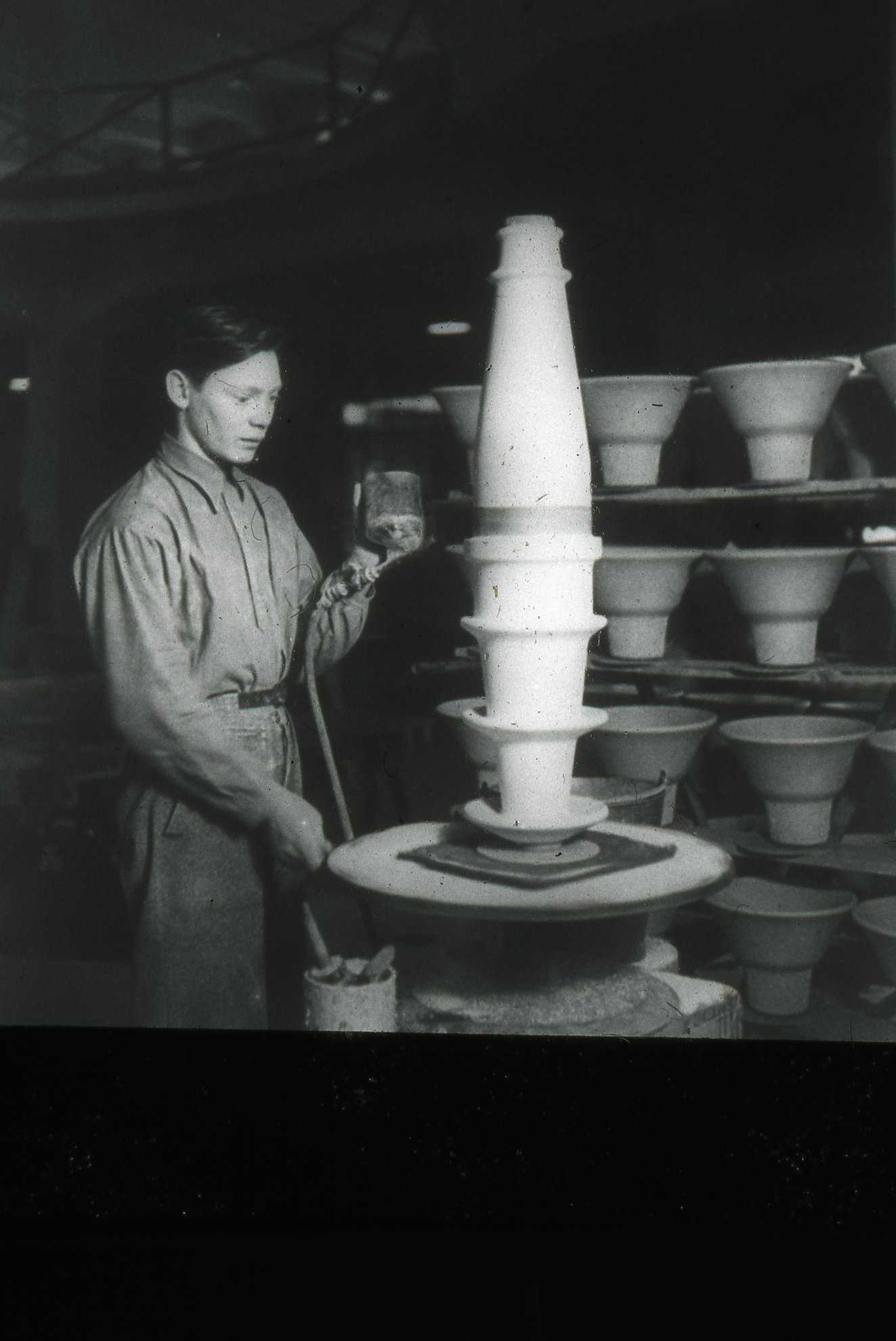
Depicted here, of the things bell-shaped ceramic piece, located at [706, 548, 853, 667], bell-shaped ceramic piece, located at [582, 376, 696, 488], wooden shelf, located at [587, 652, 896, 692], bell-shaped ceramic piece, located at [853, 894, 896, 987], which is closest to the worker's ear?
bell-shaped ceramic piece, located at [582, 376, 696, 488]

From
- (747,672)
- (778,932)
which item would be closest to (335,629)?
(747,672)

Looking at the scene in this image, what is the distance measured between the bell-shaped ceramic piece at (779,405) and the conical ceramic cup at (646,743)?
39 centimetres

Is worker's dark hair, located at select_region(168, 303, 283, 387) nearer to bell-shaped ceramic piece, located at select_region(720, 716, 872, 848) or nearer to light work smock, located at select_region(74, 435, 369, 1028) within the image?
light work smock, located at select_region(74, 435, 369, 1028)

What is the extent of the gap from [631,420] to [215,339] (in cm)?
63

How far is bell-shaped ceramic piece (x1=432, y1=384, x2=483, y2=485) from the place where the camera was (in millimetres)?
1706

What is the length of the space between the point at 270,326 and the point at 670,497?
66 centimetres

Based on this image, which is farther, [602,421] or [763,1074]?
[763,1074]

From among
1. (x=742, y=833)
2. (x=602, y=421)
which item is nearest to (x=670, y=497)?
(x=602, y=421)

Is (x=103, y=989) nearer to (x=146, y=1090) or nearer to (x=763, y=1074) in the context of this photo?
(x=146, y=1090)

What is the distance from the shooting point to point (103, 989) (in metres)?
1.88

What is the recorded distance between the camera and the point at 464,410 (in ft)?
5.62

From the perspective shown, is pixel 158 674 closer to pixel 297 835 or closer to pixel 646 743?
pixel 297 835

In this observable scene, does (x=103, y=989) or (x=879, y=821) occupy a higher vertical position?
(x=879, y=821)

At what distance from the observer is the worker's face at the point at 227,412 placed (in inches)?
68.2
